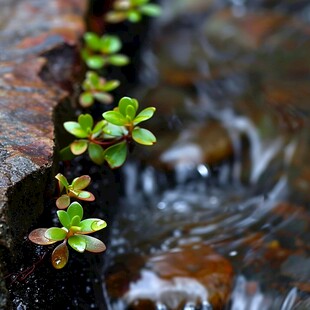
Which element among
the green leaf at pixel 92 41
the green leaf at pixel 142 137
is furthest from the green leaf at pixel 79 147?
the green leaf at pixel 92 41

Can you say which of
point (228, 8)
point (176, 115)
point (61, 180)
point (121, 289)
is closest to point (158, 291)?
point (121, 289)

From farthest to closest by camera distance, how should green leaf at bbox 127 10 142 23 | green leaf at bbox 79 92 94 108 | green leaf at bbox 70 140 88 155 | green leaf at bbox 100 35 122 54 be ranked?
1. green leaf at bbox 127 10 142 23
2. green leaf at bbox 100 35 122 54
3. green leaf at bbox 79 92 94 108
4. green leaf at bbox 70 140 88 155

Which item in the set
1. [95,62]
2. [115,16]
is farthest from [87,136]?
[115,16]

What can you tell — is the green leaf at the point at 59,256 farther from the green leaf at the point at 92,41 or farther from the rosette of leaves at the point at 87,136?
the green leaf at the point at 92,41

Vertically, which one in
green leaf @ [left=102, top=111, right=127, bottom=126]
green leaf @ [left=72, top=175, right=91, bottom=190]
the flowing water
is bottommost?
the flowing water

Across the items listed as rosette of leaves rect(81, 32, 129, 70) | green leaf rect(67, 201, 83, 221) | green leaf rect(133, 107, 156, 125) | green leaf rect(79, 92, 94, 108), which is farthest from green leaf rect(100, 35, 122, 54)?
green leaf rect(67, 201, 83, 221)

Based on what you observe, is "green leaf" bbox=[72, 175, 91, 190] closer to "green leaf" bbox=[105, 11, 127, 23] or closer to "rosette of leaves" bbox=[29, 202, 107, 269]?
"rosette of leaves" bbox=[29, 202, 107, 269]

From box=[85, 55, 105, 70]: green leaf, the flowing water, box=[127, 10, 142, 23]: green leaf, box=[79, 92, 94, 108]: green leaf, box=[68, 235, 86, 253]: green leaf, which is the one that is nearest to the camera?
box=[68, 235, 86, 253]: green leaf

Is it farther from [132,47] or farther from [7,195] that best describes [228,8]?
[7,195]
